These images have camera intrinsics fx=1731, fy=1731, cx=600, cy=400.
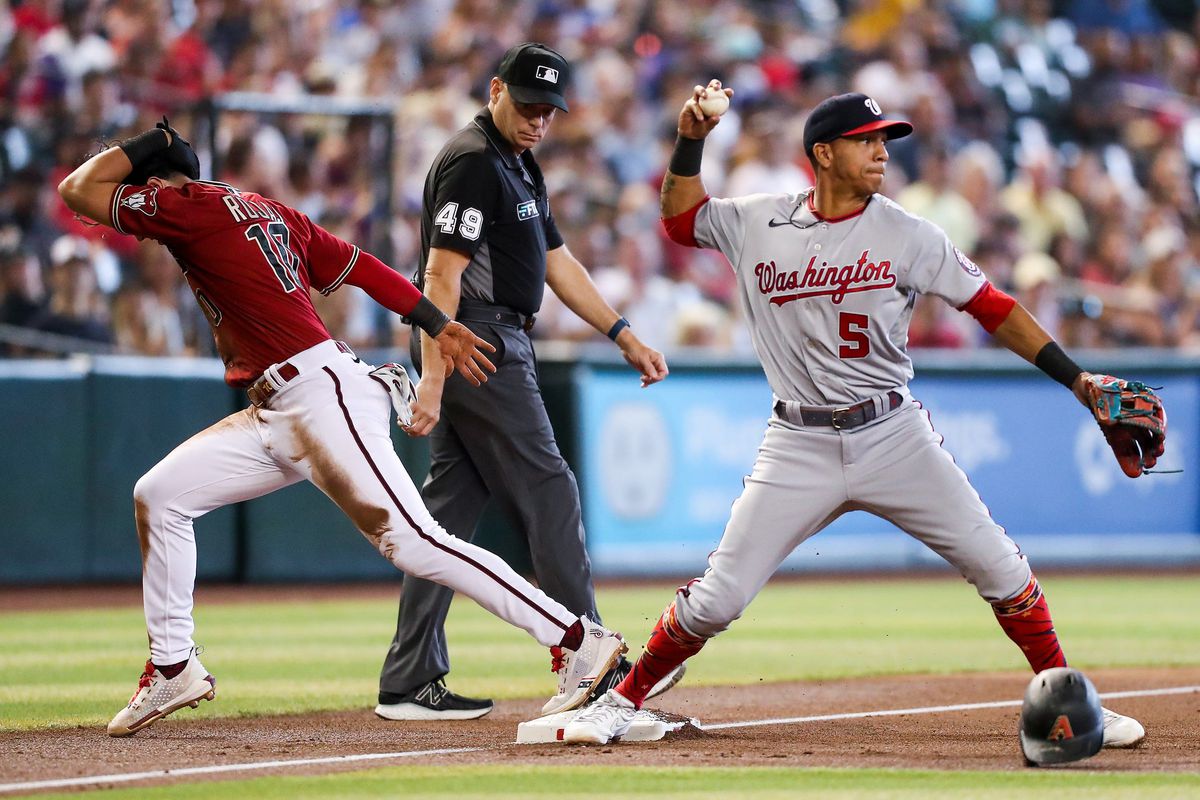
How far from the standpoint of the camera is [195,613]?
10.5m

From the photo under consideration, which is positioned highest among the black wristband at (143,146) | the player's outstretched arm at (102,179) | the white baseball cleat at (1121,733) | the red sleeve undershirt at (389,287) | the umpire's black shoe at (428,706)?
the black wristband at (143,146)

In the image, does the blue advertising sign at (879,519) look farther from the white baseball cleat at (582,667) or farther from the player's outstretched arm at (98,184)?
the player's outstretched arm at (98,184)

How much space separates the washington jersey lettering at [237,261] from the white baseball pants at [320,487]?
10 cm

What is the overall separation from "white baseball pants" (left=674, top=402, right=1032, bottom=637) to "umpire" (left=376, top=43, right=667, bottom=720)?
0.64 m

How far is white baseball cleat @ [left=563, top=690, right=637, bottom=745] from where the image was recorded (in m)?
5.24

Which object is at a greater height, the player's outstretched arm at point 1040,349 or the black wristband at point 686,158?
the black wristband at point 686,158

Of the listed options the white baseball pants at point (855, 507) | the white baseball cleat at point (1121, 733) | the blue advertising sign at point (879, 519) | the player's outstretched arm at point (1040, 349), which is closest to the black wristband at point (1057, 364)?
the player's outstretched arm at point (1040, 349)

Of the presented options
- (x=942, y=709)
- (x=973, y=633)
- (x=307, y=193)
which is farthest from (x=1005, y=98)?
(x=942, y=709)

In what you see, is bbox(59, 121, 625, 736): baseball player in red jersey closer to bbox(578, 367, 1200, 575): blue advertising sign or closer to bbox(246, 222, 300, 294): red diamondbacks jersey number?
bbox(246, 222, 300, 294): red diamondbacks jersey number

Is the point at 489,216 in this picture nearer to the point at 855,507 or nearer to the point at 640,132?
the point at 855,507

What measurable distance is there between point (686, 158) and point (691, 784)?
2.02 metres

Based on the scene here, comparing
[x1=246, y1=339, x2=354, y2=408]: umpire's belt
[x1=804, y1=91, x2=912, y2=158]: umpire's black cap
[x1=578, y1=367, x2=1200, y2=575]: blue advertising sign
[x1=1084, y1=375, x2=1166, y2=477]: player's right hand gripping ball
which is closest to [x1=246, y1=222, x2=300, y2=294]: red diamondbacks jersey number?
[x1=246, y1=339, x2=354, y2=408]: umpire's belt

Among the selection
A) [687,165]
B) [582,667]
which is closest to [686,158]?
[687,165]

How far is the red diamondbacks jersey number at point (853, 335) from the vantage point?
17.1 ft
